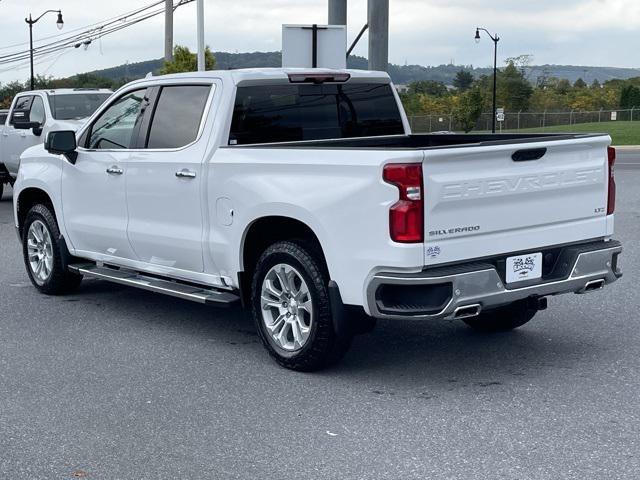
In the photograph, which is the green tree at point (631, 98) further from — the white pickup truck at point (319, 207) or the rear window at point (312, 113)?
the white pickup truck at point (319, 207)

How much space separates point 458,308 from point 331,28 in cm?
1058

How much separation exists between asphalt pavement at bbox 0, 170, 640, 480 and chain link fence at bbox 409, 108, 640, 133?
218ft

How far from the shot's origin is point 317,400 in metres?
6.07

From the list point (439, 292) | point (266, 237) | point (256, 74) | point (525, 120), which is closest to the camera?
point (439, 292)

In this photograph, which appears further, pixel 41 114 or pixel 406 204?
pixel 41 114

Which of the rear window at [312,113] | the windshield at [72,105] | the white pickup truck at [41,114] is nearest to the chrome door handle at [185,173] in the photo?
the rear window at [312,113]

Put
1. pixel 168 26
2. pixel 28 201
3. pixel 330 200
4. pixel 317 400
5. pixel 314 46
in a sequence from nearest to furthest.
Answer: pixel 317 400 < pixel 330 200 < pixel 28 201 < pixel 314 46 < pixel 168 26

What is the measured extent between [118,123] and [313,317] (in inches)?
116

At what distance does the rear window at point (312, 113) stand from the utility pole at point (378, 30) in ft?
20.4

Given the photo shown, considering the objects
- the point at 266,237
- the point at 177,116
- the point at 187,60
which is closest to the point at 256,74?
the point at 177,116

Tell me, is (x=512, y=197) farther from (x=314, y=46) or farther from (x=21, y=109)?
(x=21, y=109)

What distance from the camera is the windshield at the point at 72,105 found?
63.4 feet

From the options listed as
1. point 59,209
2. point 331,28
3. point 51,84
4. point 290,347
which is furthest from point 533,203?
point 51,84

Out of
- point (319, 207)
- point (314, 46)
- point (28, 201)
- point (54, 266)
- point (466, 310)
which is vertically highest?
point (314, 46)
